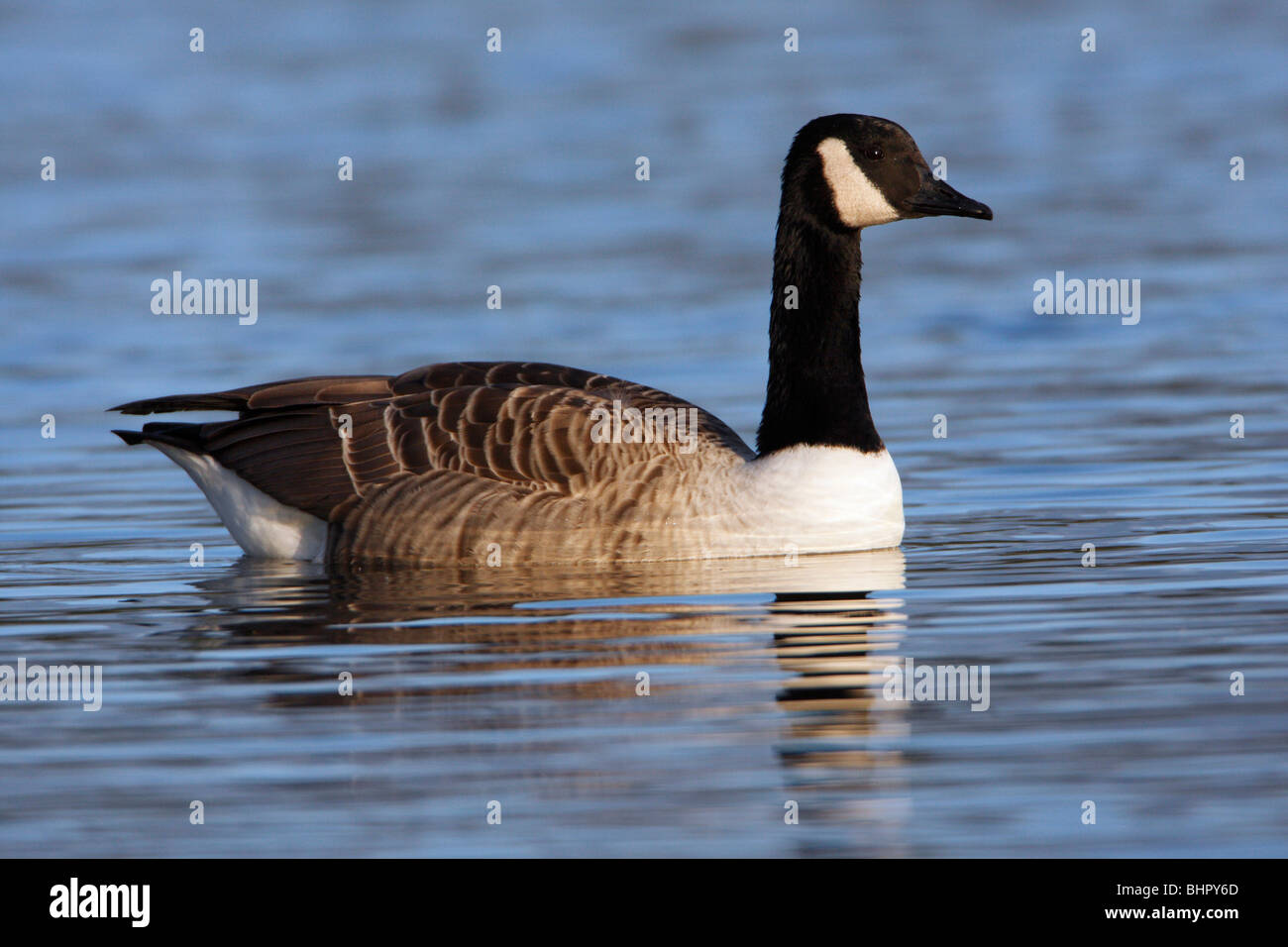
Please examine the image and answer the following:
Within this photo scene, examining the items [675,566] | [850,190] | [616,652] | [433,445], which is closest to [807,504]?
[675,566]

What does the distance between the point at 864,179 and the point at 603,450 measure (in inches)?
97.2

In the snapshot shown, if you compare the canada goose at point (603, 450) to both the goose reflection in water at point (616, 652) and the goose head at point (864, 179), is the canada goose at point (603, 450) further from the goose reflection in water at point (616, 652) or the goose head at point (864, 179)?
the goose reflection in water at point (616, 652)

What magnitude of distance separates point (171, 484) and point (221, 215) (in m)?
13.1

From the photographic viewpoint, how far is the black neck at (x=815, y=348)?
1369cm

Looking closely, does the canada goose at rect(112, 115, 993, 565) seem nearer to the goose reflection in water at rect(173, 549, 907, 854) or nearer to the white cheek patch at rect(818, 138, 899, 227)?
the white cheek patch at rect(818, 138, 899, 227)

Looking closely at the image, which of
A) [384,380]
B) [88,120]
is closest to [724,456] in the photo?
[384,380]

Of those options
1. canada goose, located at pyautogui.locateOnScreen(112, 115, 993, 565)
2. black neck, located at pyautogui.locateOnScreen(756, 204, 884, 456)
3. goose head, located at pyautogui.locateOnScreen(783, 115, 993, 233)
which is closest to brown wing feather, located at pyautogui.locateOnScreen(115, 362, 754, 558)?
canada goose, located at pyautogui.locateOnScreen(112, 115, 993, 565)

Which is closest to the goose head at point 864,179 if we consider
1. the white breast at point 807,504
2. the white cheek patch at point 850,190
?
the white cheek patch at point 850,190

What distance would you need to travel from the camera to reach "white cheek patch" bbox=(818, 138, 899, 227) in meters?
13.9

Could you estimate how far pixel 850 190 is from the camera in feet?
45.7

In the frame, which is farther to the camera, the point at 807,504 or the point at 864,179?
the point at 864,179

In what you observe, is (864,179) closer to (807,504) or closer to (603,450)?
(807,504)

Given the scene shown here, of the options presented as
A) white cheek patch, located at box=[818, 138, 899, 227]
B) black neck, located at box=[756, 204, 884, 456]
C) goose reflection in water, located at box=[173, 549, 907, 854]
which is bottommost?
goose reflection in water, located at box=[173, 549, 907, 854]
